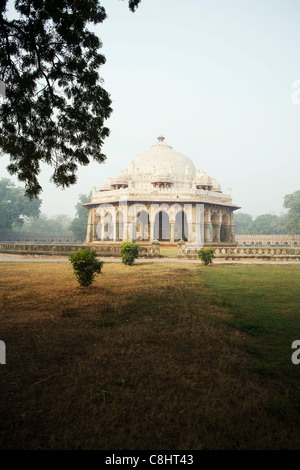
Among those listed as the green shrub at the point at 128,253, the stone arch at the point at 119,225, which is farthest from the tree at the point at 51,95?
the stone arch at the point at 119,225

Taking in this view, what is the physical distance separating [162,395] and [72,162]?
674 cm

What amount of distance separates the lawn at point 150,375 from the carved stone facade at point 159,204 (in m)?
22.3

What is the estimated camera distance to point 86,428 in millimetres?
2361

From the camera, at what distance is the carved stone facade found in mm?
30219

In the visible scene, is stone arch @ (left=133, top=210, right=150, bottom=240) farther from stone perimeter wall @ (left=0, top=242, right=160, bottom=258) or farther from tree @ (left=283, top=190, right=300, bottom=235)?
tree @ (left=283, top=190, right=300, bottom=235)

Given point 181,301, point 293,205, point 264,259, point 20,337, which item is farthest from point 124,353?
point 293,205

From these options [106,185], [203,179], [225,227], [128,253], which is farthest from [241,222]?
[128,253]

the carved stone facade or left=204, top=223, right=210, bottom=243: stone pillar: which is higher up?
the carved stone facade

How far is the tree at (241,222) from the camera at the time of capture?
249ft

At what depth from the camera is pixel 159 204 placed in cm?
3047

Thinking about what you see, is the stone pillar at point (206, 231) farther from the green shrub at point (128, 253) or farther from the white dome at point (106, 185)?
the green shrub at point (128, 253)

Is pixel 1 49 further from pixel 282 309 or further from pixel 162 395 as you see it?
pixel 282 309

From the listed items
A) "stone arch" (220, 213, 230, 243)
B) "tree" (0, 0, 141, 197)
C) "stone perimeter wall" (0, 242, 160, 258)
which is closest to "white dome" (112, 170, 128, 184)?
"stone arch" (220, 213, 230, 243)

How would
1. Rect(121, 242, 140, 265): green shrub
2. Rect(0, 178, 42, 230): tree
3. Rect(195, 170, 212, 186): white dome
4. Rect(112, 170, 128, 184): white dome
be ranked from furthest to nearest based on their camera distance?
1. Rect(0, 178, 42, 230): tree
2. Rect(112, 170, 128, 184): white dome
3. Rect(195, 170, 212, 186): white dome
4. Rect(121, 242, 140, 265): green shrub
